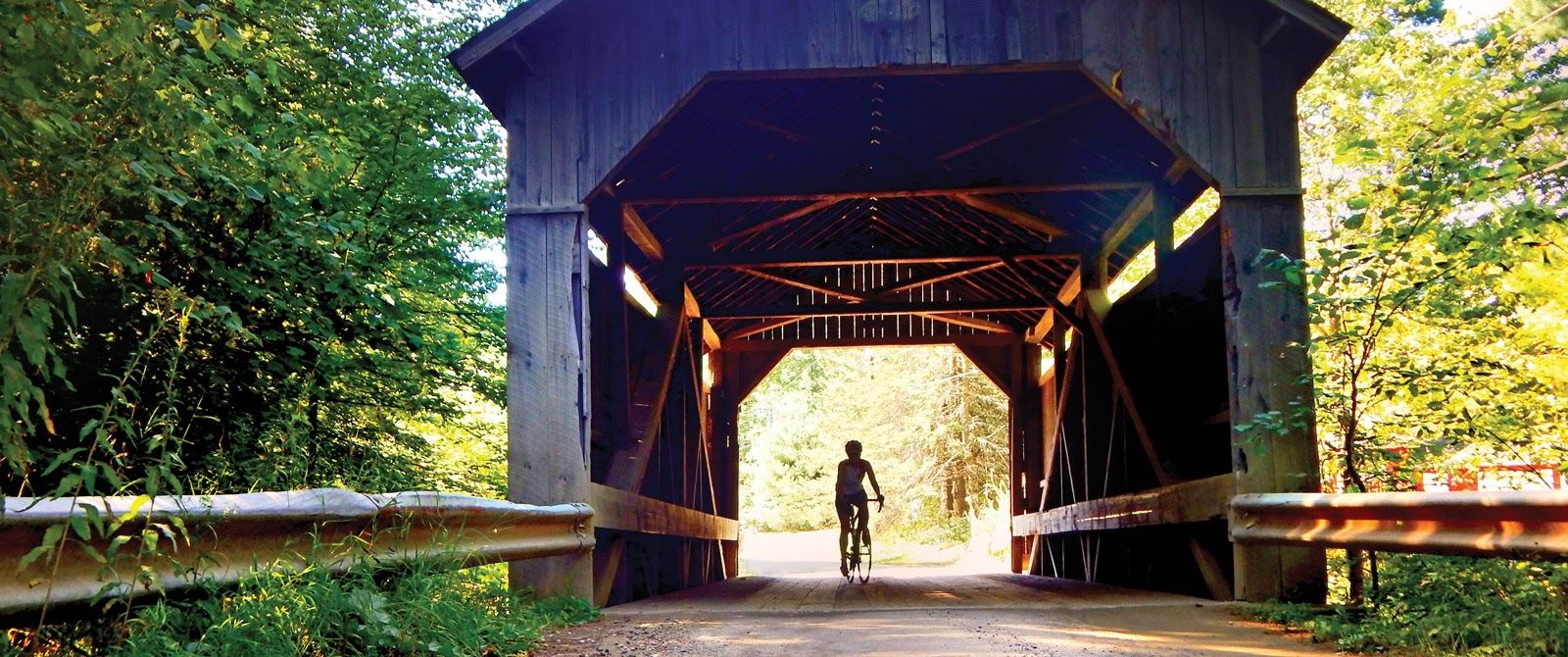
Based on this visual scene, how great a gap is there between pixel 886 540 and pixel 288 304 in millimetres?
31312

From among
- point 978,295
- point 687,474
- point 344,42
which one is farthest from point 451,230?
point 978,295

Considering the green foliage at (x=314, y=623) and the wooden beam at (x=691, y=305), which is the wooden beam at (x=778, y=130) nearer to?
the wooden beam at (x=691, y=305)

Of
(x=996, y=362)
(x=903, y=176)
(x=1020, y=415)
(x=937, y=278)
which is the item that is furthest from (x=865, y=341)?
(x=903, y=176)

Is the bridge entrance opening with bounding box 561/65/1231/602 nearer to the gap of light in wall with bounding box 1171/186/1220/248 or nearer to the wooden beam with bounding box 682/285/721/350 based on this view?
the wooden beam with bounding box 682/285/721/350

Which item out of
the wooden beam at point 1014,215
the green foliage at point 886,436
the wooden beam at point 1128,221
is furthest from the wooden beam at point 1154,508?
the green foliage at point 886,436

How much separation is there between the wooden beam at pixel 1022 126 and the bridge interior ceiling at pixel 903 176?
2cm

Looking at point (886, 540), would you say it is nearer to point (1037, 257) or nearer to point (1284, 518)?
point (1037, 257)

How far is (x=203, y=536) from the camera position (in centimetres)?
315

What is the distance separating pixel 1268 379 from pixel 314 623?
4925 mm

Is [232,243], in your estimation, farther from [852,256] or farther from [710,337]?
[710,337]

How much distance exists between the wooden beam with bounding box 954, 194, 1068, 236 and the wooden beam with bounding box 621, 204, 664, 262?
8.25 ft

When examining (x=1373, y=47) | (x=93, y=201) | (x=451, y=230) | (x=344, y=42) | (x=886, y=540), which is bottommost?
(x=886, y=540)

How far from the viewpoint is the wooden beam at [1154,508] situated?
693cm

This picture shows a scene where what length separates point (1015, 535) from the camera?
54.5 ft
